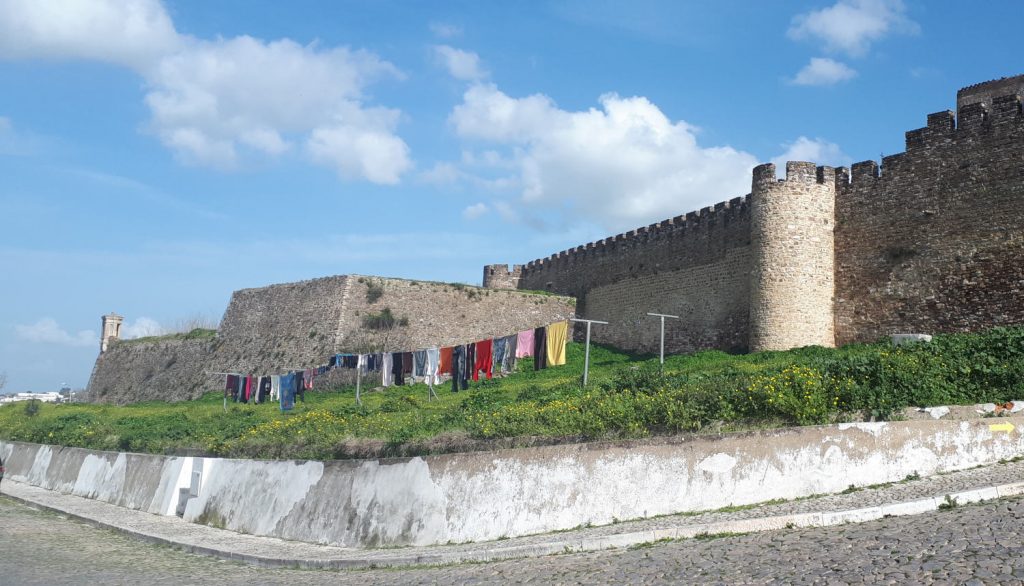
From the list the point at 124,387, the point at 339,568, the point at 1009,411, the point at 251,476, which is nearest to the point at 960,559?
the point at 1009,411

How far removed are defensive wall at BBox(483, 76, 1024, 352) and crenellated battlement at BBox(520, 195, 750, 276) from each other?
0.07 metres

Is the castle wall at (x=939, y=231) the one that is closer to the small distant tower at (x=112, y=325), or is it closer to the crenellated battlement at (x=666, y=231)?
the crenellated battlement at (x=666, y=231)

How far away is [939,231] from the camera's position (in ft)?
75.2

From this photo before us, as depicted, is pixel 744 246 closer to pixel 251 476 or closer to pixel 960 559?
pixel 251 476

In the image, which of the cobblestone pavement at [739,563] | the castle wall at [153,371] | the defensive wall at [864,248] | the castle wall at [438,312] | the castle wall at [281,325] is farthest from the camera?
the castle wall at [153,371]

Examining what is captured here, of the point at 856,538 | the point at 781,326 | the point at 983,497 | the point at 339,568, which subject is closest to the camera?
the point at 856,538

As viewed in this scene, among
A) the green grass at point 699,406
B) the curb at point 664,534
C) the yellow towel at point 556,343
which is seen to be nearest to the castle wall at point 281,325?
the yellow towel at point 556,343

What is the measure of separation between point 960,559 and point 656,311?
84.6 ft

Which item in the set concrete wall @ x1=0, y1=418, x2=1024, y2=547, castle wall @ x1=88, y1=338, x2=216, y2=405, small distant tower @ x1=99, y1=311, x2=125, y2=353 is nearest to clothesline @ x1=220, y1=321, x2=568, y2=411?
concrete wall @ x1=0, y1=418, x2=1024, y2=547

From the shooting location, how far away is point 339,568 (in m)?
10.4

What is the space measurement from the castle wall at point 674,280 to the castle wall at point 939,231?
345 cm

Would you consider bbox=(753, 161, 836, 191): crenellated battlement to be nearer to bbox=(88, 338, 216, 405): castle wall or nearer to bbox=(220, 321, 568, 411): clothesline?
bbox=(220, 321, 568, 411): clothesline

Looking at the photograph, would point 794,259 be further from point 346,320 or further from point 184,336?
point 184,336

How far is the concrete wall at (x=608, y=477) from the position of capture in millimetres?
10188
